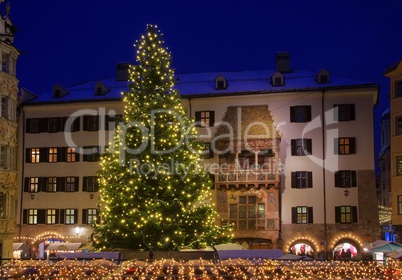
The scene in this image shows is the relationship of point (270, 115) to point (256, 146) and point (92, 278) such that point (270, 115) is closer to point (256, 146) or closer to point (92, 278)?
point (256, 146)

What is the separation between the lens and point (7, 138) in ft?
148

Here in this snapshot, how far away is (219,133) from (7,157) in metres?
15.9

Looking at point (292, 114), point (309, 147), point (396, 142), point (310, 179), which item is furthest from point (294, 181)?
point (396, 142)

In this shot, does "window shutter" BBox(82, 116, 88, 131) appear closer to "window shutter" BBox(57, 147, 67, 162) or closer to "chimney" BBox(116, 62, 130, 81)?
"window shutter" BBox(57, 147, 67, 162)

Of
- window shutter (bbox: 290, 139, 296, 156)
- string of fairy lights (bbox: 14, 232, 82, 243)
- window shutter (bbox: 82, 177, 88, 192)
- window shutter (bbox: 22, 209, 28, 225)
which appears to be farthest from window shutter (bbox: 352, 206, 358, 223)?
window shutter (bbox: 22, 209, 28, 225)

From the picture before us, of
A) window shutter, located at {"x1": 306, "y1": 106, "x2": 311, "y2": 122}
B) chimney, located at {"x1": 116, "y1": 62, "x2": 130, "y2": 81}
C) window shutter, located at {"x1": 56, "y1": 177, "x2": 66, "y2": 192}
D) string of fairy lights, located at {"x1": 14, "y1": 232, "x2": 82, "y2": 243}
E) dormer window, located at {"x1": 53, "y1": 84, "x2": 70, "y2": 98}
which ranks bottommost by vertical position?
string of fairy lights, located at {"x1": 14, "y1": 232, "x2": 82, "y2": 243}

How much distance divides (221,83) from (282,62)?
6.55m

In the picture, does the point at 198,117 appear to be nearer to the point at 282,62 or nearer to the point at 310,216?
the point at 282,62

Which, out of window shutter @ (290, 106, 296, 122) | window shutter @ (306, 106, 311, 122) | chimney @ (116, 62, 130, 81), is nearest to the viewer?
window shutter @ (306, 106, 311, 122)

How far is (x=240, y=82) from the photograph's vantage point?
54969 mm

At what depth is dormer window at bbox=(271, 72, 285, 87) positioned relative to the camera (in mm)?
52909

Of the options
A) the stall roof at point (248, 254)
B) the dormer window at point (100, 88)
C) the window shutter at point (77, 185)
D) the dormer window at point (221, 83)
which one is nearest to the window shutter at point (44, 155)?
the window shutter at point (77, 185)

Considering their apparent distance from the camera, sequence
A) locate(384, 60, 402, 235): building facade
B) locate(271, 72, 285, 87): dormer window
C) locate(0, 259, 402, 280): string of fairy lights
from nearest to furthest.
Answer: locate(0, 259, 402, 280): string of fairy lights
locate(384, 60, 402, 235): building facade
locate(271, 72, 285, 87): dormer window

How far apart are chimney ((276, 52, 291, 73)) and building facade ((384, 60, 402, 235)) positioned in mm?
10746
